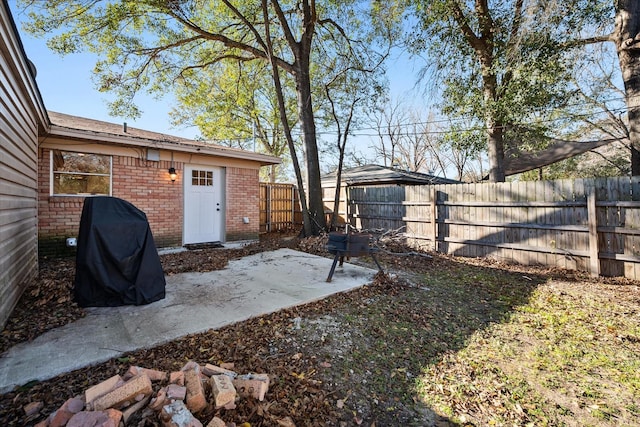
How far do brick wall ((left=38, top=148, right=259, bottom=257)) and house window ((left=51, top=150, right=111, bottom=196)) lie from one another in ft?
0.45

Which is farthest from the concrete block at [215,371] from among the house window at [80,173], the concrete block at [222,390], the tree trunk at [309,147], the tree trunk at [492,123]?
the tree trunk at [492,123]

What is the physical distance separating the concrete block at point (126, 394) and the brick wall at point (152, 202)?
5864mm

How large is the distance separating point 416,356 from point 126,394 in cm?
220

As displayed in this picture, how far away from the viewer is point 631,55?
563cm

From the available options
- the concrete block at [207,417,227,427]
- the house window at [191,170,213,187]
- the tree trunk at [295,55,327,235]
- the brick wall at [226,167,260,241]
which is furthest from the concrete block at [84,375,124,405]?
the tree trunk at [295,55,327,235]

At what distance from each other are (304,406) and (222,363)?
2.55ft

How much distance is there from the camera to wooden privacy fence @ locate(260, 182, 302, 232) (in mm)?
11016

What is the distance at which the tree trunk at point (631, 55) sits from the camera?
18.0ft

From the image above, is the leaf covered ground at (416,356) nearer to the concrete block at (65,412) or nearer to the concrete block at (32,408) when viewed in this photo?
the concrete block at (32,408)

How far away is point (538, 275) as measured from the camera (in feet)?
17.0

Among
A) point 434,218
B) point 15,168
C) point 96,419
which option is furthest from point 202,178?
point 96,419

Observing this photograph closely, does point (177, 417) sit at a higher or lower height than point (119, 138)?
lower

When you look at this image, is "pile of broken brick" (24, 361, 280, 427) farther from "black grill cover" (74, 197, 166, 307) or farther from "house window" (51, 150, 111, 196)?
"house window" (51, 150, 111, 196)

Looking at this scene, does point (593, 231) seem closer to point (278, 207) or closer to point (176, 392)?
point (176, 392)
